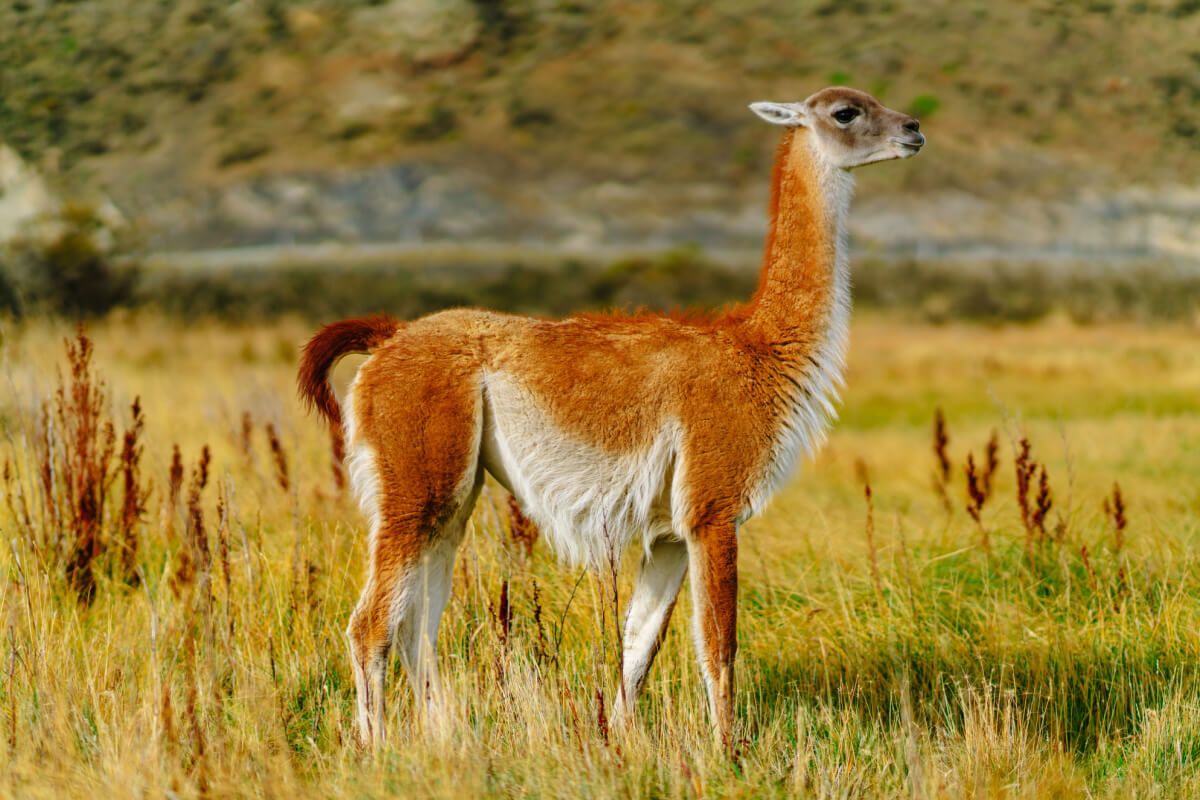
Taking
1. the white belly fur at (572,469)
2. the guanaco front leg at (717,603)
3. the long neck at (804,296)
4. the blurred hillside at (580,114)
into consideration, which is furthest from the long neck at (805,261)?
the blurred hillside at (580,114)

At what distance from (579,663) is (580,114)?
55.6 m

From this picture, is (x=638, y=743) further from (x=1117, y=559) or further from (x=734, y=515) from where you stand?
(x=1117, y=559)

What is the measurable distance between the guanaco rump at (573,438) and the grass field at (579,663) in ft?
1.19

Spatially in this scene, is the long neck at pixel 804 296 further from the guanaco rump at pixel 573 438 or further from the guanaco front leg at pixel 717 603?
the guanaco front leg at pixel 717 603

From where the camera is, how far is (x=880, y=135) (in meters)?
5.40

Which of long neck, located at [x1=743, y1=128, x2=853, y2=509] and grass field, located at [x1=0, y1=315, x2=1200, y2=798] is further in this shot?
long neck, located at [x1=743, y1=128, x2=853, y2=509]

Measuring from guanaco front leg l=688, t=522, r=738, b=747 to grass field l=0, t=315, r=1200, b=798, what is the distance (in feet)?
0.49

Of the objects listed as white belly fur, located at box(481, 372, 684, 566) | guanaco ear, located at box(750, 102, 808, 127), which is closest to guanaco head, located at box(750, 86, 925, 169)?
guanaco ear, located at box(750, 102, 808, 127)

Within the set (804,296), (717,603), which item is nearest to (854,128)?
(804,296)

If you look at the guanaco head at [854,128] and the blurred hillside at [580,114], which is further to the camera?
the blurred hillside at [580,114]

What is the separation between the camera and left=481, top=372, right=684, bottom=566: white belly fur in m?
5.04

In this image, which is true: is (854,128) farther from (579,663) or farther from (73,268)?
(73,268)

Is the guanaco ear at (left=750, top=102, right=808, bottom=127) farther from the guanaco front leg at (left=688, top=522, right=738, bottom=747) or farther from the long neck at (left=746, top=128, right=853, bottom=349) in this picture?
the guanaco front leg at (left=688, top=522, right=738, bottom=747)

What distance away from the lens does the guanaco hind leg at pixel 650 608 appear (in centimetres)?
537
